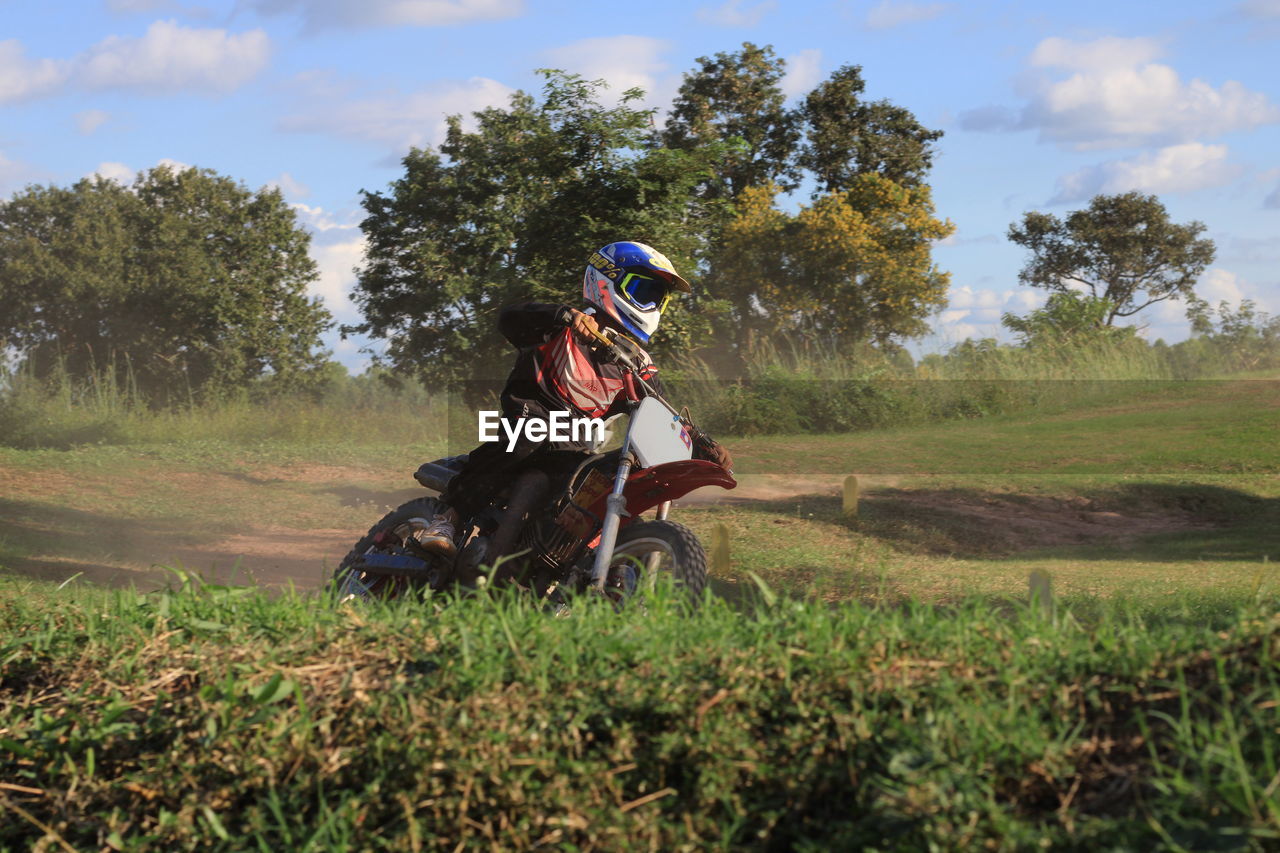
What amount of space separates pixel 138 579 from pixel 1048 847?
28.0 feet

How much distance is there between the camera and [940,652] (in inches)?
119

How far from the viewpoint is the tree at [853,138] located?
29.4 meters

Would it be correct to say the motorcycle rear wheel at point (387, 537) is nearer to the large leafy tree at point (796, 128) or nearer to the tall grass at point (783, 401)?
the tall grass at point (783, 401)

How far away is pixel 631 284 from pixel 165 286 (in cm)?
2999

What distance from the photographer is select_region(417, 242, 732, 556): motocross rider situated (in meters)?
5.93

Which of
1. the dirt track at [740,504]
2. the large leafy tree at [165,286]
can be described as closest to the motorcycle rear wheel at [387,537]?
the dirt track at [740,504]

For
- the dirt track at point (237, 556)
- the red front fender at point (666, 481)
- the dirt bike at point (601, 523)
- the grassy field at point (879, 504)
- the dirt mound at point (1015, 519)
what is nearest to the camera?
the dirt bike at point (601, 523)

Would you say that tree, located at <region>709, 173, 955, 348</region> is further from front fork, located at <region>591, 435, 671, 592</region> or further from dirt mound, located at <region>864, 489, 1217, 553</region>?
front fork, located at <region>591, 435, 671, 592</region>

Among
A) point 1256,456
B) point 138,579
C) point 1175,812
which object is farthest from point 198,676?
point 1256,456

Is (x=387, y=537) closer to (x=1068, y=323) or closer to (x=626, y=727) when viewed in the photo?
(x=626, y=727)

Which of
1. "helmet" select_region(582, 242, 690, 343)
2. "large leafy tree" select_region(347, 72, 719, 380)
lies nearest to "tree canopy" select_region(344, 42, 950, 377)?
"large leafy tree" select_region(347, 72, 719, 380)

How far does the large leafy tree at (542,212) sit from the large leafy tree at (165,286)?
16.1m

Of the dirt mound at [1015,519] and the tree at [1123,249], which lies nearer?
the dirt mound at [1015,519]

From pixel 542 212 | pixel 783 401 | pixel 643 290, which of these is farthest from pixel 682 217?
pixel 783 401
